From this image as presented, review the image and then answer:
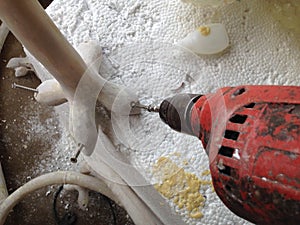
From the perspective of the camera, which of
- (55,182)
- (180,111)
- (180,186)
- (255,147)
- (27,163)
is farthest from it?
(27,163)

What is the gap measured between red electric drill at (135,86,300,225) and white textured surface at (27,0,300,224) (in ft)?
0.57

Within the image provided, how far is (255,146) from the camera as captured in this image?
Answer: 1.83 feet

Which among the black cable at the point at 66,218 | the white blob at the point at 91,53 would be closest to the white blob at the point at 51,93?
the white blob at the point at 91,53

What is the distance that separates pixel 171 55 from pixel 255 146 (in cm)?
33

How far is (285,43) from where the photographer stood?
2.86ft

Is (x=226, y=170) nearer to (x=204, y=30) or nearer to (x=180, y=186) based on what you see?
(x=180, y=186)

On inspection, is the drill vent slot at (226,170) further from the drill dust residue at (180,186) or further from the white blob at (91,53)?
the white blob at (91,53)

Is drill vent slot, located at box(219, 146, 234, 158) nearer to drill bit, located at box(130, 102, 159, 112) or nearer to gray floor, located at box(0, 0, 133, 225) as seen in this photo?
drill bit, located at box(130, 102, 159, 112)

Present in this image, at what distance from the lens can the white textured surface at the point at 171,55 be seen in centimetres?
81

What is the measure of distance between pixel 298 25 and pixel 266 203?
44 cm

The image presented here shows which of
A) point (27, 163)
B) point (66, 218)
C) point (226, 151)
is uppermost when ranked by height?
point (226, 151)

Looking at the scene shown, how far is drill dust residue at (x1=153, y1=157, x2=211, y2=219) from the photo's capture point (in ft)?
2.57

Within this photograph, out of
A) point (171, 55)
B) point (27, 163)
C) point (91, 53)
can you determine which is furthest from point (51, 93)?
point (27, 163)

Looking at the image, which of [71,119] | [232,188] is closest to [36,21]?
[71,119]
